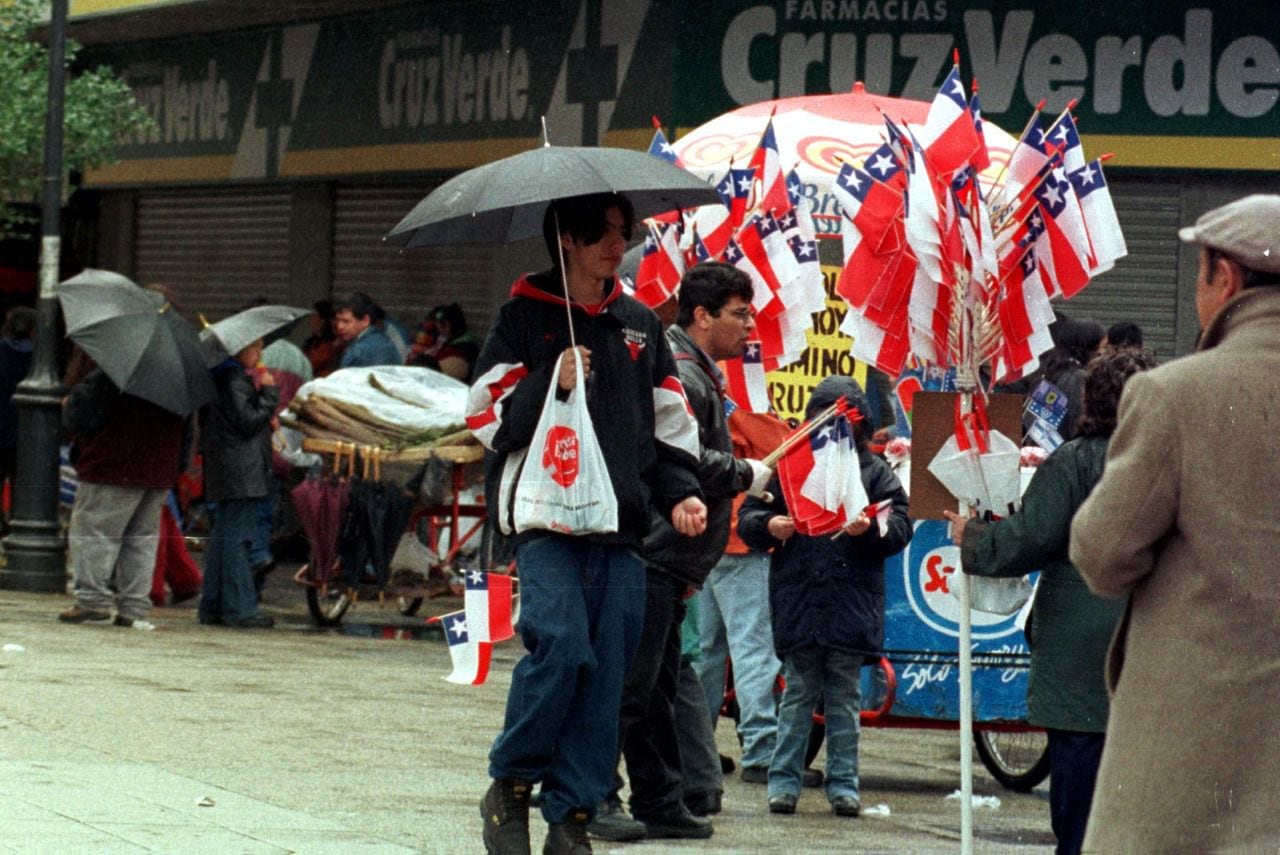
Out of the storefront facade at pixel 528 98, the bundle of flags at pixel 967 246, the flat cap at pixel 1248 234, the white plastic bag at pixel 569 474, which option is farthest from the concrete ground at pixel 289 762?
the storefront facade at pixel 528 98

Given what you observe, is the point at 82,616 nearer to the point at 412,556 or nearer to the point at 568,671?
the point at 412,556

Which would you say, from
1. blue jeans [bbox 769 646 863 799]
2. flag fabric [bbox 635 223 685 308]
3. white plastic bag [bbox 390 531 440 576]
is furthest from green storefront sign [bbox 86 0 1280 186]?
blue jeans [bbox 769 646 863 799]

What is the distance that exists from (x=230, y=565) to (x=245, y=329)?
1.48 meters

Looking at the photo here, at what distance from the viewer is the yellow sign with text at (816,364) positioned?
9.88 metres

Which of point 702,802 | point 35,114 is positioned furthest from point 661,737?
point 35,114

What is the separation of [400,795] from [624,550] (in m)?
1.88

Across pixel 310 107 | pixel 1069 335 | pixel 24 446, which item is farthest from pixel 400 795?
pixel 310 107

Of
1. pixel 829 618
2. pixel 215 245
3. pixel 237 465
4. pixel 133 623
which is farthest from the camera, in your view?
pixel 215 245

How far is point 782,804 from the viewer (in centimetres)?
823

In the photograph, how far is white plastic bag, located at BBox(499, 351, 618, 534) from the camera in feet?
20.9

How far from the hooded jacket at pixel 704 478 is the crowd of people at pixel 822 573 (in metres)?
0.01

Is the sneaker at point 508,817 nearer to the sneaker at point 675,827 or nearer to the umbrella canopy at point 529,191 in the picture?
the sneaker at point 675,827

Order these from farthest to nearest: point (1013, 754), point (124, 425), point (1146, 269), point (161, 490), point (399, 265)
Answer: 1. point (399, 265)
2. point (1146, 269)
3. point (161, 490)
4. point (124, 425)
5. point (1013, 754)

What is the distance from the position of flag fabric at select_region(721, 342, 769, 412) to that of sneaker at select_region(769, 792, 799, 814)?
4.96ft
